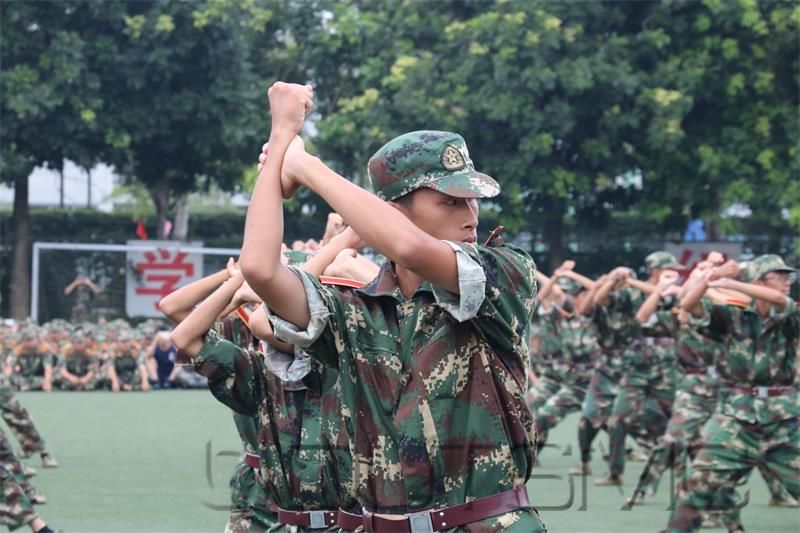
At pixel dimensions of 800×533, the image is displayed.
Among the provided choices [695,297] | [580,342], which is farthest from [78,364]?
[695,297]

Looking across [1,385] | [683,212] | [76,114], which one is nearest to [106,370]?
[76,114]

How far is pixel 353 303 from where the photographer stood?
4.54m

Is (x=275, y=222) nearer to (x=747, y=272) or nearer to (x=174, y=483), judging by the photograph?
(x=747, y=272)

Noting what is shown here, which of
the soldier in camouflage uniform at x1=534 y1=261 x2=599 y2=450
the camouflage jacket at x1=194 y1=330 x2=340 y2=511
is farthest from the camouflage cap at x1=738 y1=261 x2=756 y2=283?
the soldier in camouflage uniform at x1=534 y1=261 x2=599 y2=450

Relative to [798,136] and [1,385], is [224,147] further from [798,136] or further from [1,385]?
[1,385]

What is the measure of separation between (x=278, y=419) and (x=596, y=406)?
9143mm

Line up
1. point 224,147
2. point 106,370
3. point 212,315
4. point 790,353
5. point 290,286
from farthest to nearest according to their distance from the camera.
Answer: point 224,147, point 106,370, point 790,353, point 212,315, point 290,286

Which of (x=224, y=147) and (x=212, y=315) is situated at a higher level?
(x=224, y=147)

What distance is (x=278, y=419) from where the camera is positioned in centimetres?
671

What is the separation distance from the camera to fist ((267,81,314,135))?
14.1 feet

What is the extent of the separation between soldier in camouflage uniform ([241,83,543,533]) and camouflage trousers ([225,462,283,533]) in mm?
3051

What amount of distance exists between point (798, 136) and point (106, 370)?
13.7m

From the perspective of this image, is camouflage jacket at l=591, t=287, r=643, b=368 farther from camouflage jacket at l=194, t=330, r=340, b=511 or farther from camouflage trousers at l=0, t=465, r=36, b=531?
camouflage jacket at l=194, t=330, r=340, b=511

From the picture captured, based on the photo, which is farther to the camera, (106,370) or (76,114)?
(76,114)
